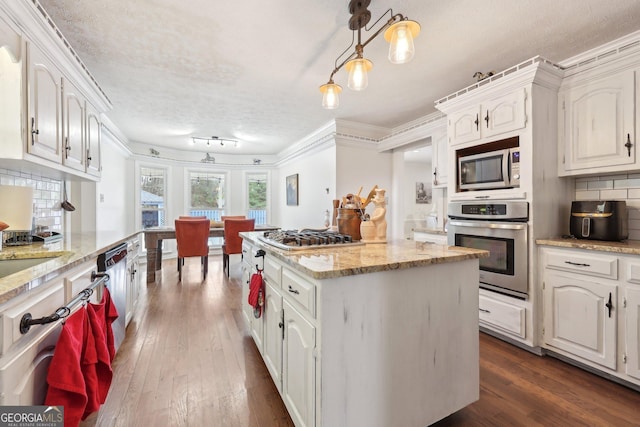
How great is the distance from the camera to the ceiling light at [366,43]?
1.41m

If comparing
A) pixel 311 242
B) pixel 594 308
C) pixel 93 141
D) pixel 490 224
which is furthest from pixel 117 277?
pixel 594 308

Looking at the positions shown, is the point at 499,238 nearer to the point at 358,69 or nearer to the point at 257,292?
the point at 358,69

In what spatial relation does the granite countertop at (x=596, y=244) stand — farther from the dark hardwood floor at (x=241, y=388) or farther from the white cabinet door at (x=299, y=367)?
the white cabinet door at (x=299, y=367)

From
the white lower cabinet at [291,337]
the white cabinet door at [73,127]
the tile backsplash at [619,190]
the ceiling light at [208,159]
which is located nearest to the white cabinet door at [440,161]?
the tile backsplash at [619,190]

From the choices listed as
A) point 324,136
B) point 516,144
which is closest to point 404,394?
point 516,144

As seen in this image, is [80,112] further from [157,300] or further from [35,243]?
[157,300]

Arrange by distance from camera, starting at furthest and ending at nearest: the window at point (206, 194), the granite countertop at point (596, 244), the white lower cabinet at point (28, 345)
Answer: the window at point (206, 194), the granite countertop at point (596, 244), the white lower cabinet at point (28, 345)

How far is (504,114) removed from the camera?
2.31 meters

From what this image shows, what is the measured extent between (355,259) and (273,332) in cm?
73

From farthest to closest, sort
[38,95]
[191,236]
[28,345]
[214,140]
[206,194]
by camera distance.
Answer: [206,194] → [214,140] → [191,236] → [38,95] → [28,345]

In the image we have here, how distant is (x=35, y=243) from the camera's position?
6.33ft

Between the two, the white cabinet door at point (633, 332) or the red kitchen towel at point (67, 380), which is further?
the white cabinet door at point (633, 332)

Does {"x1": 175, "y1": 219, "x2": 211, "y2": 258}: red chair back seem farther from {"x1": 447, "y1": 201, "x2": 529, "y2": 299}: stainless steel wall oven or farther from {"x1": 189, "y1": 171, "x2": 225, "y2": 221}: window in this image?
{"x1": 447, "y1": 201, "x2": 529, "y2": 299}: stainless steel wall oven

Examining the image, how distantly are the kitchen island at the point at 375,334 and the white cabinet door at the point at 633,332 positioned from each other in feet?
3.61
